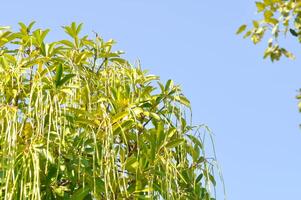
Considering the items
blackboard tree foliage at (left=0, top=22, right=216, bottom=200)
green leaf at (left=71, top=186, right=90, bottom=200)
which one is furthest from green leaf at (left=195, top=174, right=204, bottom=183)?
green leaf at (left=71, top=186, right=90, bottom=200)

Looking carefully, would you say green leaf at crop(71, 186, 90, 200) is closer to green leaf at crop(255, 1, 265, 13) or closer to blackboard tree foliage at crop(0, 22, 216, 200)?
blackboard tree foliage at crop(0, 22, 216, 200)

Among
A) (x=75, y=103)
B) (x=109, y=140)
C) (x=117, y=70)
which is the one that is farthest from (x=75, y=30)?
(x=109, y=140)

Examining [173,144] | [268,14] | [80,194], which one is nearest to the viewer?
[80,194]

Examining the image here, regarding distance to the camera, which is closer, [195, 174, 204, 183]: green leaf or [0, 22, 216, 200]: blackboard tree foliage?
[0, 22, 216, 200]: blackboard tree foliage

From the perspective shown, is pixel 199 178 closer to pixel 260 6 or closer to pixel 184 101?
pixel 184 101

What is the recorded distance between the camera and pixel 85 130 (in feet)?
7.93

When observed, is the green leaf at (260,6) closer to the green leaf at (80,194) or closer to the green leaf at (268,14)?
the green leaf at (268,14)

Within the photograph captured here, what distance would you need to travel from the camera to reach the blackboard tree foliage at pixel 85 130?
7.26 feet

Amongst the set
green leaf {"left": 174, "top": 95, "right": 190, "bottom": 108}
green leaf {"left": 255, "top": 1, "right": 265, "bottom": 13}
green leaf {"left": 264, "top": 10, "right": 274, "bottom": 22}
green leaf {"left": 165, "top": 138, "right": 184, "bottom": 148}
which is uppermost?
green leaf {"left": 255, "top": 1, "right": 265, "bottom": 13}

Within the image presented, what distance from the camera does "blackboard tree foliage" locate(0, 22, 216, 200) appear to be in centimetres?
221

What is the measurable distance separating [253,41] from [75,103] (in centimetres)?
93

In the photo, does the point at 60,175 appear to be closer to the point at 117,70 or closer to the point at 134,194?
the point at 134,194

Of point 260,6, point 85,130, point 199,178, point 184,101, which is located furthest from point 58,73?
point 260,6

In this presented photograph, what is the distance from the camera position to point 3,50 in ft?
9.50
